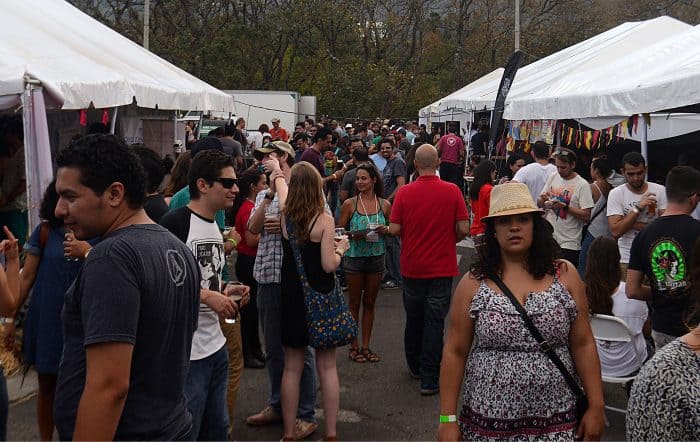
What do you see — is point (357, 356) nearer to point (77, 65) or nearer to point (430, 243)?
point (430, 243)

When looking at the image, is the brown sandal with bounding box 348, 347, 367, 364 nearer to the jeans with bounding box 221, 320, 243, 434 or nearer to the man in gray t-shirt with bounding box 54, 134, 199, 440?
the jeans with bounding box 221, 320, 243, 434

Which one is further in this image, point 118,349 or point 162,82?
point 162,82

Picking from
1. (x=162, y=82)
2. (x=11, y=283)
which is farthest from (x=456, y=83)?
(x=11, y=283)

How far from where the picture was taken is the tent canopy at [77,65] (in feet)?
21.6

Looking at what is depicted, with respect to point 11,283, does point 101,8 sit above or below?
above

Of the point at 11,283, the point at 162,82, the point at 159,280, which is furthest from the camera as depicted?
the point at 162,82

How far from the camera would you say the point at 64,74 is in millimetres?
7277

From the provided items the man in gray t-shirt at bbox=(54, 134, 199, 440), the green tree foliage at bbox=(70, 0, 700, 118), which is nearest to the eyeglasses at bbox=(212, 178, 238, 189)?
the man in gray t-shirt at bbox=(54, 134, 199, 440)

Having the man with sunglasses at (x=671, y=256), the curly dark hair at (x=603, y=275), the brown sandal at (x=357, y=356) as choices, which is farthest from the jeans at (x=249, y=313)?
the man with sunglasses at (x=671, y=256)

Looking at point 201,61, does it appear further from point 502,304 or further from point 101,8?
point 502,304

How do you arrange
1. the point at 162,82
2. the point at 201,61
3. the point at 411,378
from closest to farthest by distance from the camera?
the point at 411,378 → the point at 162,82 → the point at 201,61

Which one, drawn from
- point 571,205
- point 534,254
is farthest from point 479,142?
point 534,254

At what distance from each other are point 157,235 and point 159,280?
0.54ft

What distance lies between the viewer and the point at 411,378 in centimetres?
658
